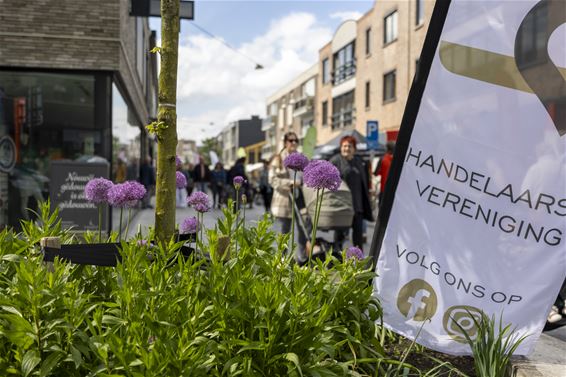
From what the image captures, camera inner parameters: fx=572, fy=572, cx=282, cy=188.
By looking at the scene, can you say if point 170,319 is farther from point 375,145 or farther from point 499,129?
point 375,145

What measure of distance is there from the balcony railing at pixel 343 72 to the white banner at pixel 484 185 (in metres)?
32.3

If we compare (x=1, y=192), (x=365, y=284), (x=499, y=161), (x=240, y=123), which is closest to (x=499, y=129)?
(x=499, y=161)

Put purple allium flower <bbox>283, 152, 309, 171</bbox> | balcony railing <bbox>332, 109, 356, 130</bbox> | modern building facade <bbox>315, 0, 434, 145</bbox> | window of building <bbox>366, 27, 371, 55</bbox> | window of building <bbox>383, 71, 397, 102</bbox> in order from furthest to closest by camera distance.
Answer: balcony railing <bbox>332, 109, 356, 130</bbox> < window of building <bbox>366, 27, 371, 55</bbox> < window of building <bbox>383, 71, 397, 102</bbox> < modern building facade <bbox>315, 0, 434, 145</bbox> < purple allium flower <bbox>283, 152, 309, 171</bbox>

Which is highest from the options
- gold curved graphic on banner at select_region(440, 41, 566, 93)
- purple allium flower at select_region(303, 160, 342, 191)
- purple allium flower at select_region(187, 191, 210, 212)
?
gold curved graphic on banner at select_region(440, 41, 566, 93)

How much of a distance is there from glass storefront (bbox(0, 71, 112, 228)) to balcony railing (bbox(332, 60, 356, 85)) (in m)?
25.9

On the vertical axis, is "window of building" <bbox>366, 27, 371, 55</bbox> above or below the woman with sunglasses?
above

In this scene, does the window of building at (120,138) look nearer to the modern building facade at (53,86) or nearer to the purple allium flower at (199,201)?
the modern building facade at (53,86)

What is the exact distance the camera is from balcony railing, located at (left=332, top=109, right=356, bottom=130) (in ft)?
114

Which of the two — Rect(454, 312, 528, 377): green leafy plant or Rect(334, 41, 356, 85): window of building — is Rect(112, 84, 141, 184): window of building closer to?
Rect(454, 312, 528, 377): green leafy plant

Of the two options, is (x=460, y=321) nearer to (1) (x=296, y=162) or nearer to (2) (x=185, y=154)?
(1) (x=296, y=162)

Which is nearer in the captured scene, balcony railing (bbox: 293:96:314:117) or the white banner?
the white banner

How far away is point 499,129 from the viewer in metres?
3.00

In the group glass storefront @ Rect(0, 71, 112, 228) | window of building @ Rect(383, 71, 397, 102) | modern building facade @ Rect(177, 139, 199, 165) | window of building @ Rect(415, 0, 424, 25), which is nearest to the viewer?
glass storefront @ Rect(0, 71, 112, 228)

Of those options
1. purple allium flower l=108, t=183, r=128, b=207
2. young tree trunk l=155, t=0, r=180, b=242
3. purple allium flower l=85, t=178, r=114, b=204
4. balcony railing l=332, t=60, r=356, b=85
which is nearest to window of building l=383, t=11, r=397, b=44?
balcony railing l=332, t=60, r=356, b=85
